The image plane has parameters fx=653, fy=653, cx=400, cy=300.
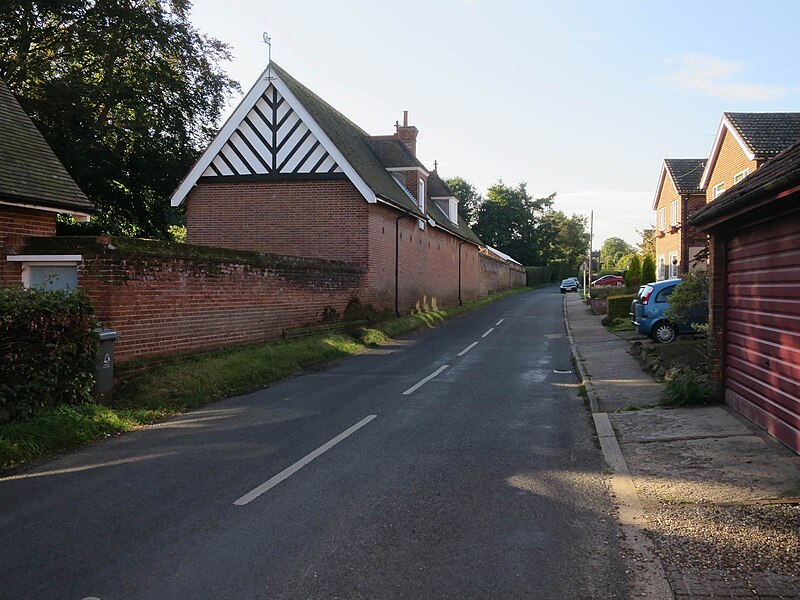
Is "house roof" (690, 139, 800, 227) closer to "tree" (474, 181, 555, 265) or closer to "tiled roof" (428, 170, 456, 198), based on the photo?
"tiled roof" (428, 170, 456, 198)

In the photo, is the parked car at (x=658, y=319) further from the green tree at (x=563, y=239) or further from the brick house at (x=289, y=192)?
the green tree at (x=563, y=239)

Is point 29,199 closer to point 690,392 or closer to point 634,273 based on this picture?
point 690,392

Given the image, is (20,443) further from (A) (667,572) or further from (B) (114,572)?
(A) (667,572)

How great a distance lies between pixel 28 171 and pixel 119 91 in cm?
1312

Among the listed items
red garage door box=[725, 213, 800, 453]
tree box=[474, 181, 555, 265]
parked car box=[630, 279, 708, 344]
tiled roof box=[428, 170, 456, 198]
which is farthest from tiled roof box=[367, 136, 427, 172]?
tree box=[474, 181, 555, 265]

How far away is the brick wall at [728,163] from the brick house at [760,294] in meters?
16.6

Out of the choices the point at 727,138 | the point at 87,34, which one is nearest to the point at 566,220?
the point at 727,138

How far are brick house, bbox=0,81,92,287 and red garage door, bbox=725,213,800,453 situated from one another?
9886 millimetres

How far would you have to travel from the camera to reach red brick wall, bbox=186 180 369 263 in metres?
22.4

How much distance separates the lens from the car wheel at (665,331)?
1817 centimetres

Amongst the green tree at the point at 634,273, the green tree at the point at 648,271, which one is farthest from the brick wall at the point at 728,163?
the green tree at the point at 634,273

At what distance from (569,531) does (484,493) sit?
3.37 ft

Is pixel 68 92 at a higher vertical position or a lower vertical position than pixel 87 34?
lower

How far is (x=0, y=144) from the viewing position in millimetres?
13406
